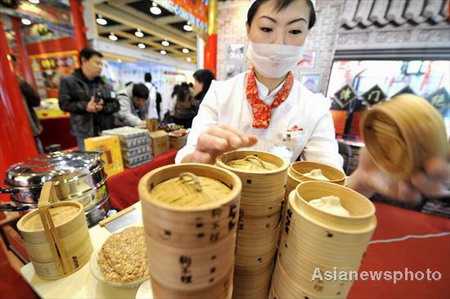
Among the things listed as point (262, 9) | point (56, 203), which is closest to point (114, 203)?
point (56, 203)

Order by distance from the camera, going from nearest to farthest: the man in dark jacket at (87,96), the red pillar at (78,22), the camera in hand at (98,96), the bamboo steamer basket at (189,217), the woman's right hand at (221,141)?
the bamboo steamer basket at (189,217) → the woman's right hand at (221,141) → the man in dark jacket at (87,96) → the camera in hand at (98,96) → the red pillar at (78,22)

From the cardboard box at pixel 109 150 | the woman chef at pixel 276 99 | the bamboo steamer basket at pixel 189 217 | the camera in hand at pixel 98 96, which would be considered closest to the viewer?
the bamboo steamer basket at pixel 189 217

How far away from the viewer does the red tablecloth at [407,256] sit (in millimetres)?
1616

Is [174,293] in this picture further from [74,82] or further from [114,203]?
[74,82]

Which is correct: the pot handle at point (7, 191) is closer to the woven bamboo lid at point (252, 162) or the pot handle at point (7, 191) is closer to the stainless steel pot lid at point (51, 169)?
the stainless steel pot lid at point (51, 169)

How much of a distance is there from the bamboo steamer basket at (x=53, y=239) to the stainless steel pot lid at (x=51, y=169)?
0.24m

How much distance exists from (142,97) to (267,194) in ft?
12.9

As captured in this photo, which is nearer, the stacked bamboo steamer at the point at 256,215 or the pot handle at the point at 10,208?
the stacked bamboo steamer at the point at 256,215

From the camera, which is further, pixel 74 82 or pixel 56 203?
pixel 74 82

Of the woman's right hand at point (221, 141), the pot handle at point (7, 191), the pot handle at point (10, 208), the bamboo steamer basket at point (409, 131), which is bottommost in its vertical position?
the pot handle at point (10, 208)

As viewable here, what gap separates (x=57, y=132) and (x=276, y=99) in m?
5.08

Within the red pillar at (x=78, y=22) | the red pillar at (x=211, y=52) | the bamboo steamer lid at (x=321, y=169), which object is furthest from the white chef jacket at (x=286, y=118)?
the red pillar at (x=78, y=22)

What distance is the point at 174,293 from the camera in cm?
40

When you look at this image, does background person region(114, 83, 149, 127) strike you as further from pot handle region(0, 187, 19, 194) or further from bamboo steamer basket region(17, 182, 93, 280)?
bamboo steamer basket region(17, 182, 93, 280)
